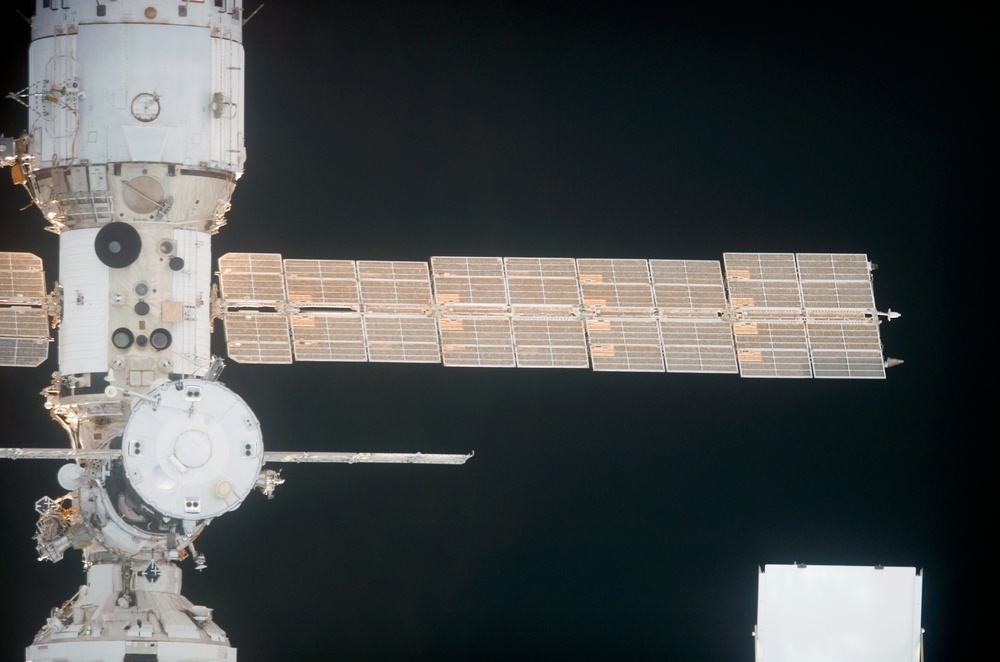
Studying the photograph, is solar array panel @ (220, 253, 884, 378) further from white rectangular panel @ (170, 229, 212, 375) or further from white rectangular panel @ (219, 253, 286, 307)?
white rectangular panel @ (170, 229, 212, 375)

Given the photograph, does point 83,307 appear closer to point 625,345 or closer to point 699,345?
point 625,345

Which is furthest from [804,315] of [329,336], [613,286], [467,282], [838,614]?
[329,336]

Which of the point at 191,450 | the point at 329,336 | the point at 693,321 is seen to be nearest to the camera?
the point at 191,450

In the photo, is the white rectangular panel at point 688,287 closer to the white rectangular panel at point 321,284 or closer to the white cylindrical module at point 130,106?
the white rectangular panel at point 321,284

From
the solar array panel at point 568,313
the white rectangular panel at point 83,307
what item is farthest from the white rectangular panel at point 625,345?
the white rectangular panel at point 83,307

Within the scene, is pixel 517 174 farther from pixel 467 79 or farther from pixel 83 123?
pixel 83 123

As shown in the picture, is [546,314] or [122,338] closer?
[122,338]

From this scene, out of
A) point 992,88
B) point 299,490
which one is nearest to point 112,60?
point 299,490
